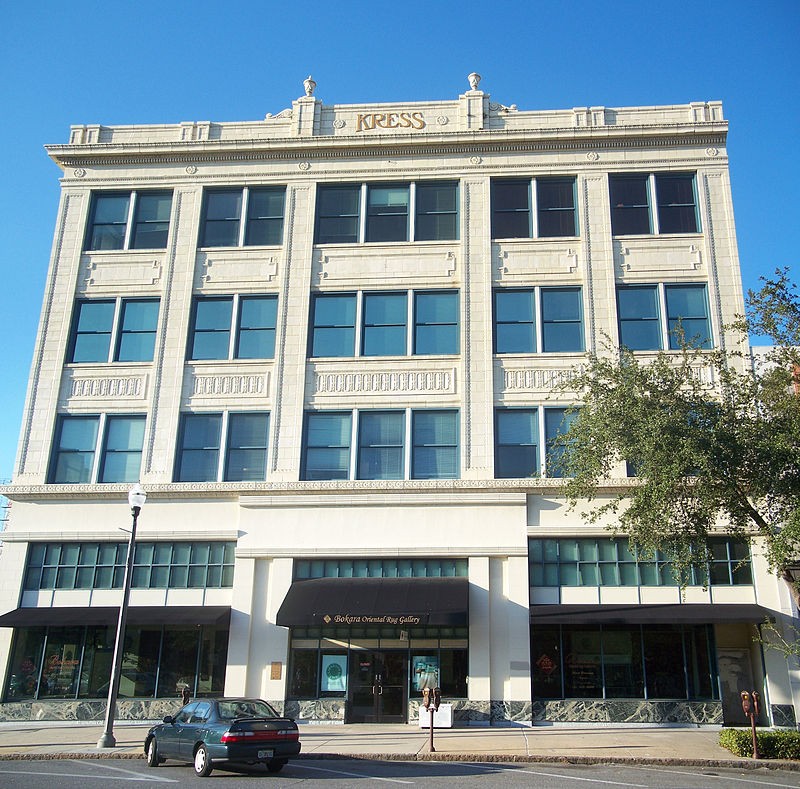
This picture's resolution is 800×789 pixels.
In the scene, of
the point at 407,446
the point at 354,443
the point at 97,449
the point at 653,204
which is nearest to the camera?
the point at 407,446

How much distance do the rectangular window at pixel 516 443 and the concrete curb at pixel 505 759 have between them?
378 inches

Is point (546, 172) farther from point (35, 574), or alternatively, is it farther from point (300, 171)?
point (35, 574)

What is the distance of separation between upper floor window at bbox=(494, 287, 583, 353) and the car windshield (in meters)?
14.7

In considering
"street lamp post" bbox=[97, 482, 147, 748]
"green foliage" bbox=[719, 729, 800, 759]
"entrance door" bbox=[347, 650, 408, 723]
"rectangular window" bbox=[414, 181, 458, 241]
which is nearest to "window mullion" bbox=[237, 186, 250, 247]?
"rectangular window" bbox=[414, 181, 458, 241]

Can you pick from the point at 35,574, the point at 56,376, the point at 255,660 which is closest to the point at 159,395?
the point at 56,376

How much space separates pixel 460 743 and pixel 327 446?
10.5m

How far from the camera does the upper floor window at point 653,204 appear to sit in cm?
2866

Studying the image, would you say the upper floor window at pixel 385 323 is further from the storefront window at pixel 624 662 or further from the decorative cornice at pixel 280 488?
the storefront window at pixel 624 662

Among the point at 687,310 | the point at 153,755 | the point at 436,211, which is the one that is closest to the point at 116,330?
the point at 436,211

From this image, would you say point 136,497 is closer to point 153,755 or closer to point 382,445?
point 153,755

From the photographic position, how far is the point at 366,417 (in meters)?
27.3

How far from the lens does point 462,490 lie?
1015 inches

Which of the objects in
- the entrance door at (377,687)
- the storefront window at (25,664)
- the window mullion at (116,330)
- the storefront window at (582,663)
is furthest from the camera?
the window mullion at (116,330)

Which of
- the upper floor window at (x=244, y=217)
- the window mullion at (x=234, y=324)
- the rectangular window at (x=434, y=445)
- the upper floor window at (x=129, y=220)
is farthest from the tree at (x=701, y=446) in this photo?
the upper floor window at (x=129, y=220)
